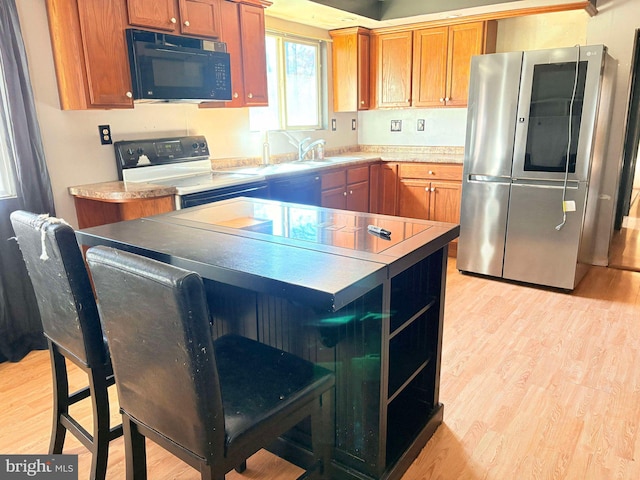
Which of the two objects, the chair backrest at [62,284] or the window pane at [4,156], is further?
the window pane at [4,156]

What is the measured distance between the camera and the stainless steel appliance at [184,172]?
3018mm

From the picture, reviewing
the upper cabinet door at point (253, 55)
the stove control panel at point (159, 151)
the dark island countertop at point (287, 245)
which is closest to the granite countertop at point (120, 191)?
the stove control panel at point (159, 151)

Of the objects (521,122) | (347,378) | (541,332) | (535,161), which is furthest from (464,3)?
(347,378)

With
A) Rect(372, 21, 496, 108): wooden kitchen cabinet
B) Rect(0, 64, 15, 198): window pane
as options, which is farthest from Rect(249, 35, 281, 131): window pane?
Rect(0, 64, 15, 198): window pane

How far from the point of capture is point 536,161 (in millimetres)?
3406

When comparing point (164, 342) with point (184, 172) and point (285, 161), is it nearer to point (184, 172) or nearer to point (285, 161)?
point (184, 172)

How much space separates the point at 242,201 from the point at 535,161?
7.31ft

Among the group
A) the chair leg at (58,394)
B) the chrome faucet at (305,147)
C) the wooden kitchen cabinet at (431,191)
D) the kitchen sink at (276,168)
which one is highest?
the chrome faucet at (305,147)

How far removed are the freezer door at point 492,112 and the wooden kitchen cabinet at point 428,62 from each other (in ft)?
2.80

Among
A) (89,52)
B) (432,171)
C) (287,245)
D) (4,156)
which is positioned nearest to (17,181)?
(4,156)

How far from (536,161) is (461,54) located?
148 centimetres

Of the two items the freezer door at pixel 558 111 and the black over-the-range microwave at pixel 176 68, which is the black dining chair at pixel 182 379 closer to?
the black over-the-range microwave at pixel 176 68

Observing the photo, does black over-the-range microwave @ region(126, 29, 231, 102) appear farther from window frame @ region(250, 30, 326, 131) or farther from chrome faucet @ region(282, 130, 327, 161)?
chrome faucet @ region(282, 130, 327, 161)

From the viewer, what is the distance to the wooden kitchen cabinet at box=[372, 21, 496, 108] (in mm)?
4281
